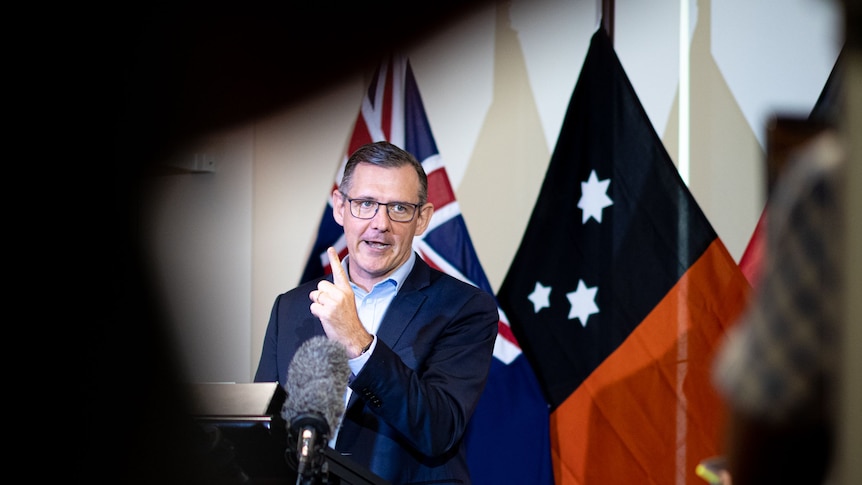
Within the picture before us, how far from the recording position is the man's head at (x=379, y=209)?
7.20 feet

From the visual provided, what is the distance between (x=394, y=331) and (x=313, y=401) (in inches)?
33.4

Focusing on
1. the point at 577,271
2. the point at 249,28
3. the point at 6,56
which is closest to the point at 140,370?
the point at 6,56

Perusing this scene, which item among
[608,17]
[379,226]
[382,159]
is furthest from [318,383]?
[608,17]

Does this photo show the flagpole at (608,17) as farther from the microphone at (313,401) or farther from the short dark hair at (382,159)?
the microphone at (313,401)

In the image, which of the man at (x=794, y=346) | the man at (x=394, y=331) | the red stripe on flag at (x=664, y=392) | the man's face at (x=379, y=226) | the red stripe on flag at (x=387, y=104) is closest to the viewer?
the man at (x=794, y=346)

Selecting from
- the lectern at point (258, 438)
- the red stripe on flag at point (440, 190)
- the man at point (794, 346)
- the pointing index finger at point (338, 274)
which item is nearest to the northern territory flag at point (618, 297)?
the red stripe on flag at point (440, 190)

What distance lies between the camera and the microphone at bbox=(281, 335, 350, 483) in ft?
3.87

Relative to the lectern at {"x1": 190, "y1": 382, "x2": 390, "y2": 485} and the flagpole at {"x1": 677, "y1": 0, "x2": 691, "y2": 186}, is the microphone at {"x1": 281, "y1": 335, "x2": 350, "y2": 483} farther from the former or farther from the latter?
the flagpole at {"x1": 677, "y1": 0, "x2": 691, "y2": 186}

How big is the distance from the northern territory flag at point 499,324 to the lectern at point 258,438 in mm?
1950

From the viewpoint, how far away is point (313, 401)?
1241 millimetres

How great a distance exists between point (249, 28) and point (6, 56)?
135 inches

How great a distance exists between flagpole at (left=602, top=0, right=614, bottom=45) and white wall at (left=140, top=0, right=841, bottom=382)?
32mm

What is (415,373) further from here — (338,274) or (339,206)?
(339,206)

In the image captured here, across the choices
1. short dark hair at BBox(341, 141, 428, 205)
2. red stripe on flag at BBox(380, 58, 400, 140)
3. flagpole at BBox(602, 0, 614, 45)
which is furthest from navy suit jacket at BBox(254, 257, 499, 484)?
flagpole at BBox(602, 0, 614, 45)
